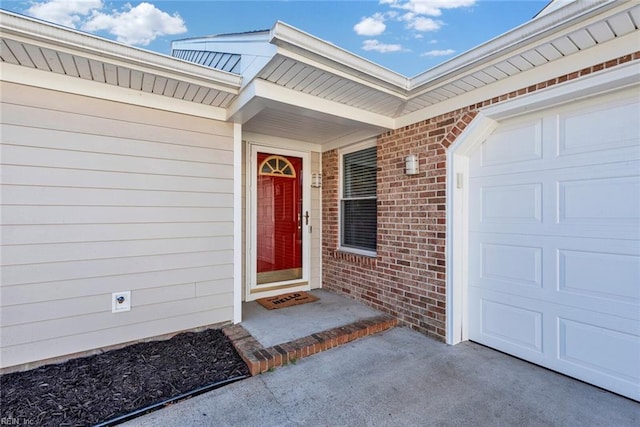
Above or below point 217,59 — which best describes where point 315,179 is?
below

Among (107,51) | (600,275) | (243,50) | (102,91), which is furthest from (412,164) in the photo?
(102,91)

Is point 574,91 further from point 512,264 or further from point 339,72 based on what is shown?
point 339,72

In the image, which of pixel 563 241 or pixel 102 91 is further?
pixel 102 91

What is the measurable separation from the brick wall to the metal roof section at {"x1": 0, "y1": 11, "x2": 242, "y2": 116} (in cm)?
199

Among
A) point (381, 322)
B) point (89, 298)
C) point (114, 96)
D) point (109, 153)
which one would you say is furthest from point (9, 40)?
point (381, 322)

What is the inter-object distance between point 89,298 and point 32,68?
6.39 feet

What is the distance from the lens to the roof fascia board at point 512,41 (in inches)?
68.1

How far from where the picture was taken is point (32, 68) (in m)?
2.30

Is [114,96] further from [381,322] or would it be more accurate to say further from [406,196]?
[381,322]

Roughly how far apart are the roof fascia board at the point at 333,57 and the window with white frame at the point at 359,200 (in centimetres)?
141

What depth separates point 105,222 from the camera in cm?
263

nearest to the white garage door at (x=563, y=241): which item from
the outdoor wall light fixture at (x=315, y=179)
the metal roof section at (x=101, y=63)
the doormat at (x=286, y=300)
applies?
the doormat at (x=286, y=300)

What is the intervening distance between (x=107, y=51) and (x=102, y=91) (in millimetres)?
575

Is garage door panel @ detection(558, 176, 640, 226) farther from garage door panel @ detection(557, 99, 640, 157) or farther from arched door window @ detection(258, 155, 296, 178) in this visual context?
arched door window @ detection(258, 155, 296, 178)
